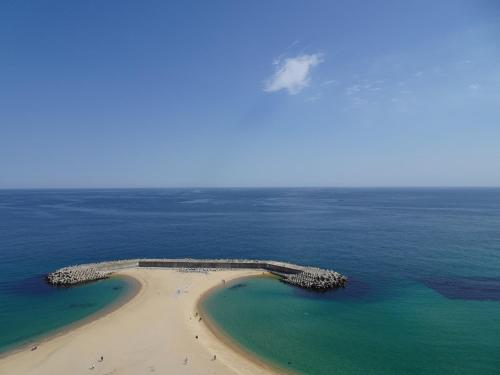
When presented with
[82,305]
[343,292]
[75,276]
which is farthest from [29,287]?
[343,292]

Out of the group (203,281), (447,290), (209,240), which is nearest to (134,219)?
(209,240)

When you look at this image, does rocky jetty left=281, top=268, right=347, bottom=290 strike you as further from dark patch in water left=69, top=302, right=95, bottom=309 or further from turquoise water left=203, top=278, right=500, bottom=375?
dark patch in water left=69, top=302, right=95, bottom=309

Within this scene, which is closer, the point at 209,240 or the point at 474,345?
the point at 474,345

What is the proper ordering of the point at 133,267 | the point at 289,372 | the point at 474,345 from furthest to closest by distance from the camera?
1. the point at 133,267
2. the point at 474,345
3. the point at 289,372

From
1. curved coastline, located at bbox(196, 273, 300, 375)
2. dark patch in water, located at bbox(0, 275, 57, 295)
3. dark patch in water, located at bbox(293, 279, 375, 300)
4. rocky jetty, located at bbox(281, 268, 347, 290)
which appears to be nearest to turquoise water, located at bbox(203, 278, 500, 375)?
dark patch in water, located at bbox(293, 279, 375, 300)

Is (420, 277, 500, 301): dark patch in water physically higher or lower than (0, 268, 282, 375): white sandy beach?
higher

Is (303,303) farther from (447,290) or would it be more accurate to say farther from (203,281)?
(447,290)

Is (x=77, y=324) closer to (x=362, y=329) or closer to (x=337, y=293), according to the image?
(x=362, y=329)
